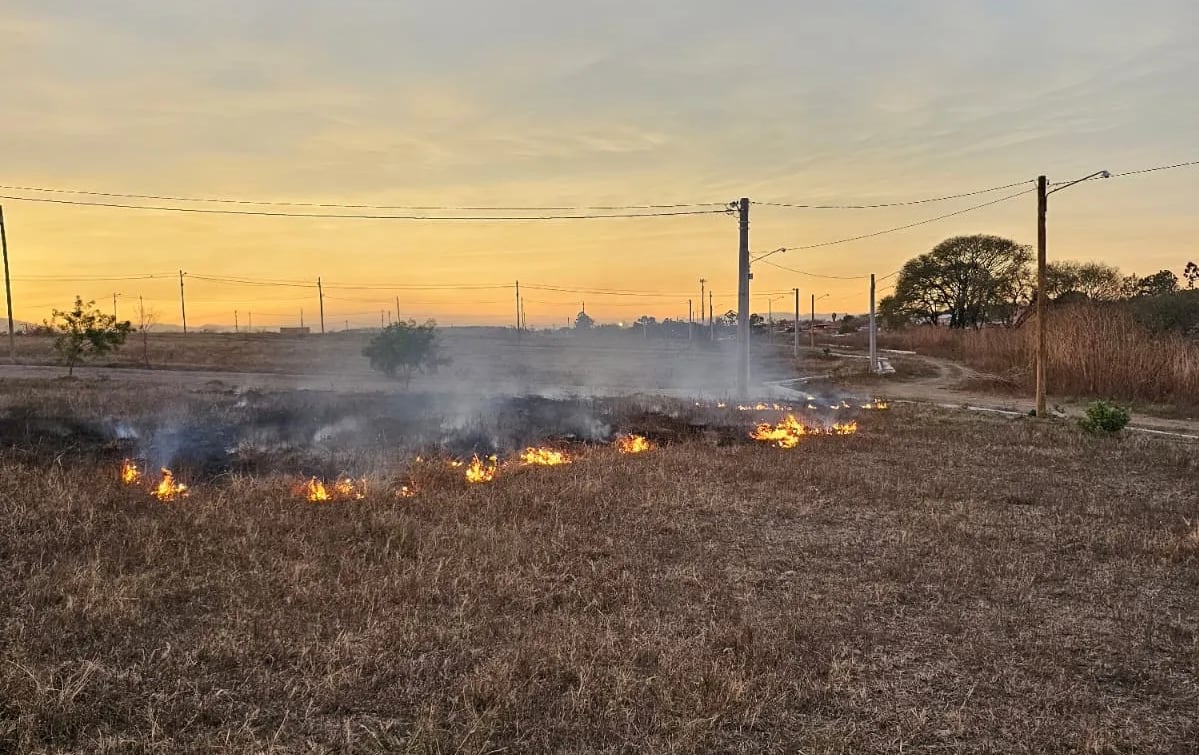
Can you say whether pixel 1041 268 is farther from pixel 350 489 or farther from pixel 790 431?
pixel 350 489

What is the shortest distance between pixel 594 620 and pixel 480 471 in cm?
624

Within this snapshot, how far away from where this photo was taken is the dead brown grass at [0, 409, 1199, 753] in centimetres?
428

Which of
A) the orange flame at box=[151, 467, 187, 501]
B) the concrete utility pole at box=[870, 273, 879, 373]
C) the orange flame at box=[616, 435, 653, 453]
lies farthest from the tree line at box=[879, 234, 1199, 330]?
the orange flame at box=[151, 467, 187, 501]

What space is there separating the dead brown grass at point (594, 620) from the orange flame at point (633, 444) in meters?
3.76

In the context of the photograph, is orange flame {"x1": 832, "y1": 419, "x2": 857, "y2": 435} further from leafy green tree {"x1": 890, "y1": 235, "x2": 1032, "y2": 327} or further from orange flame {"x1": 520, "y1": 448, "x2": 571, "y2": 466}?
leafy green tree {"x1": 890, "y1": 235, "x2": 1032, "y2": 327}

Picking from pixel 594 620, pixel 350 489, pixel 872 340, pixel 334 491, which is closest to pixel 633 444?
pixel 350 489

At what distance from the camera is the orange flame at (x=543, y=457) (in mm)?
12914

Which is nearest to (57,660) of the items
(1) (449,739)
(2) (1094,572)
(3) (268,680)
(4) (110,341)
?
(3) (268,680)

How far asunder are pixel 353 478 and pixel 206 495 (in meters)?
2.08

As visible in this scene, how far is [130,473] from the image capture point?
1068 cm

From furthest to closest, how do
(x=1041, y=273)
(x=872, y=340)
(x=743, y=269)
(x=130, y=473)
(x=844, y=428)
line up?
(x=872, y=340) → (x=743, y=269) → (x=1041, y=273) → (x=844, y=428) → (x=130, y=473)

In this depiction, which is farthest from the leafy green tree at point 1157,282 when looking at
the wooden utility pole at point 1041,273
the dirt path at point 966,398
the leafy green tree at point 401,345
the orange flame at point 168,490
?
the orange flame at point 168,490

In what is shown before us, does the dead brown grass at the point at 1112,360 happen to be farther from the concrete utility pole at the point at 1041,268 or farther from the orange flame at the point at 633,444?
the orange flame at the point at 633,444

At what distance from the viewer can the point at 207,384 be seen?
28188mm
